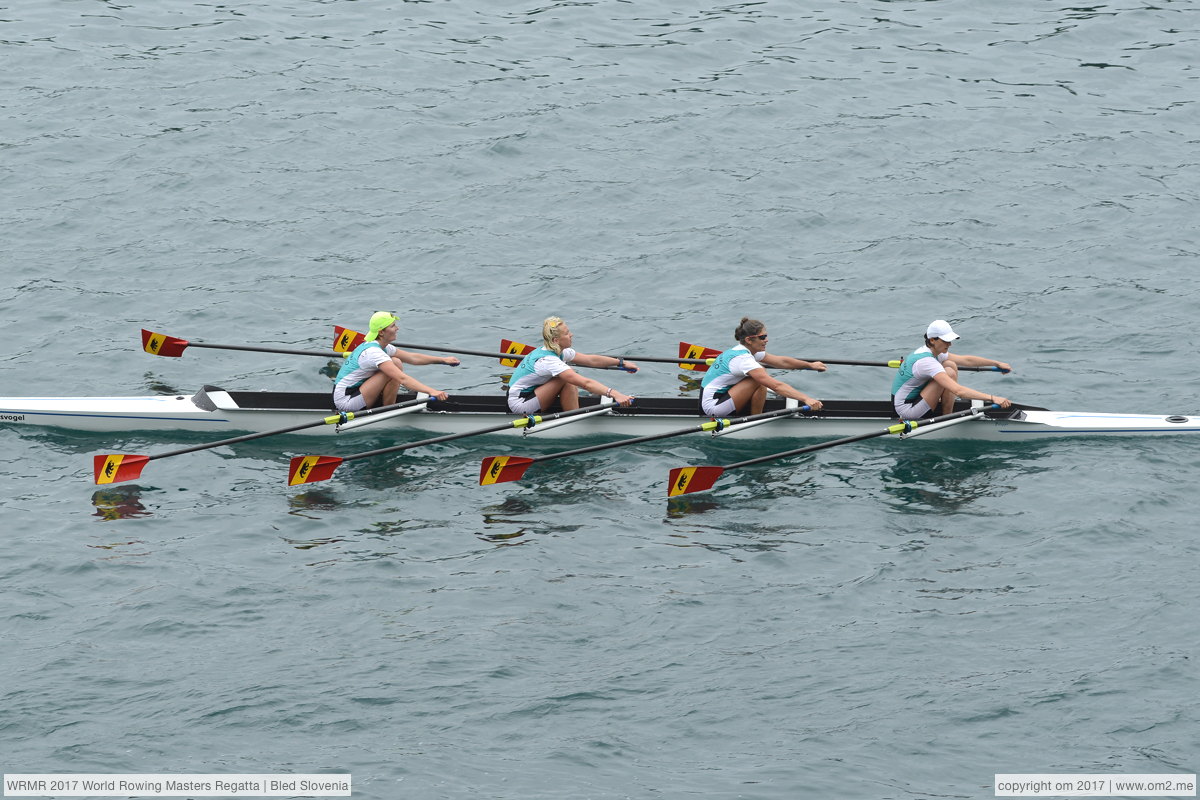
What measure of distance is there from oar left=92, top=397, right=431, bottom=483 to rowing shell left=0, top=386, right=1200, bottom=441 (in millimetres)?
215

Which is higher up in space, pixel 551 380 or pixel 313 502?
pixel 551 380

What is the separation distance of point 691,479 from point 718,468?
36 centimetres

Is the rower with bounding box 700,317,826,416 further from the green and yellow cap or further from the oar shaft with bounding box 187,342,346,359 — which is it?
the oar shaft with bounding box 187,342,346,359

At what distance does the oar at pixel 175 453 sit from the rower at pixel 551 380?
49.8 inches

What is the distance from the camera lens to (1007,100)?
30.8m

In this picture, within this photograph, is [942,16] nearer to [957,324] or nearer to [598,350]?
[957,324]

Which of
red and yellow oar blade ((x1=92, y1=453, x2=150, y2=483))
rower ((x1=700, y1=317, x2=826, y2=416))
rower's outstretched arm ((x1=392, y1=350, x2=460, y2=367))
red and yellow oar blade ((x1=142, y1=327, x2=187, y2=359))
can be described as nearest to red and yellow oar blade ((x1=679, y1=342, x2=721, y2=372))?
Result: rower ((x1=700, y1=317, x2=826, y2=416))

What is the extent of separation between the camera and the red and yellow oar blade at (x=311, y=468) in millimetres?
18453

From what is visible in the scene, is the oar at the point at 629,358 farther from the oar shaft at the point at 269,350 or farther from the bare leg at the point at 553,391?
the oar shaft at the point at 269,350

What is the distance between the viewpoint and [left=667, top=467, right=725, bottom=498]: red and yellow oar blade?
60.5 feet

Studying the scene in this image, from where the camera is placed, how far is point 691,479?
18.5m
